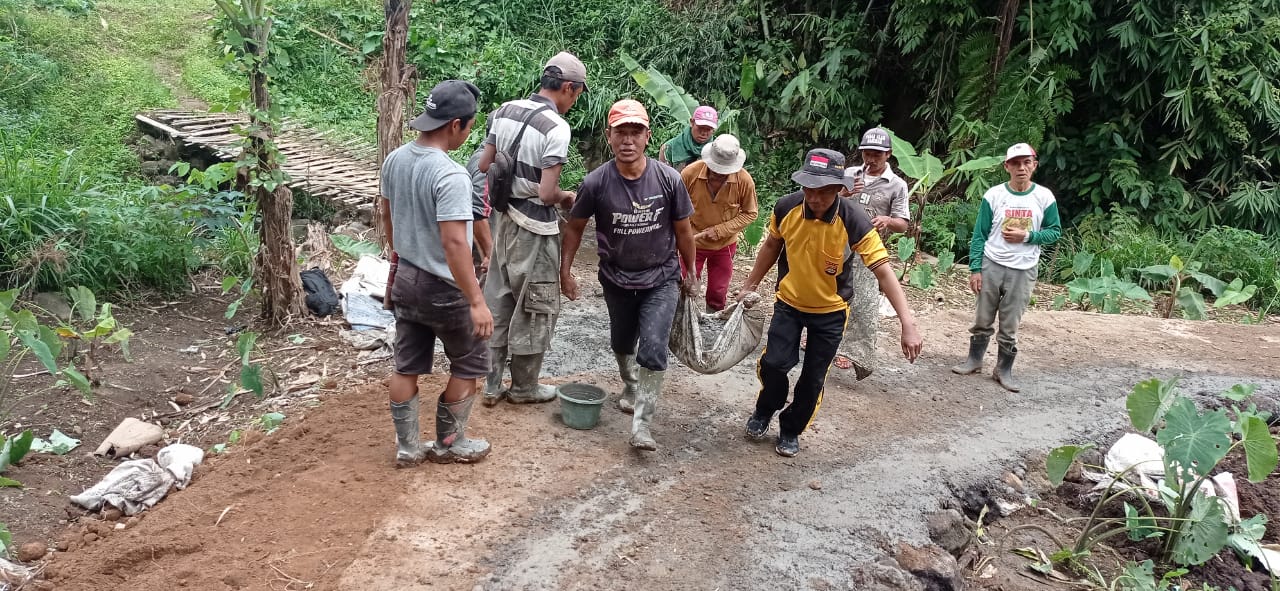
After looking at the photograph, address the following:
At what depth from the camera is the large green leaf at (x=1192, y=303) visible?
8453 mm

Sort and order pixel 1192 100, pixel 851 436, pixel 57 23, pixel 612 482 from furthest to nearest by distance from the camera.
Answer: pixel 57 23, pixel 1192 100, pixel 851 436, pixel 612 482

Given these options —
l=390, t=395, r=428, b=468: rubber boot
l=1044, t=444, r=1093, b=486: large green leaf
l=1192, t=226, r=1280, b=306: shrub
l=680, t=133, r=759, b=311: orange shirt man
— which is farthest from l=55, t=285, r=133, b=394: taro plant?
l=1192, t=226, r=1280, b=306: shrub

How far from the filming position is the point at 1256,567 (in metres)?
4.70

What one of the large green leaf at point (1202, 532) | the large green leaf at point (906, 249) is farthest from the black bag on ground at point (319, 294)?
the large green leaf at point (1202, 532)

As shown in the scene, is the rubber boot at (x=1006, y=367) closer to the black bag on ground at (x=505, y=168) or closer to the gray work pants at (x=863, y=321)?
the gray work pants at (x=863, y=321)

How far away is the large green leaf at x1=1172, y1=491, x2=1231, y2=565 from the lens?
4391 millimetres

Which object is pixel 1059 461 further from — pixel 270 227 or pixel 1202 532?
pixel 270 227

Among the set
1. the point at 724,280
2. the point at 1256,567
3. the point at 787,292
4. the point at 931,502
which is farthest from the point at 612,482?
the point at 1256,567

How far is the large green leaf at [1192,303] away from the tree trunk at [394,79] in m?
7.41

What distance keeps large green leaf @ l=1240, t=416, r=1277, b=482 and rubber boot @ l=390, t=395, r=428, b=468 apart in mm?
3892

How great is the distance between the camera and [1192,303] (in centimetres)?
848

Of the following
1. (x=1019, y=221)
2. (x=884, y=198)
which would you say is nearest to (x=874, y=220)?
(x=884, y=198)

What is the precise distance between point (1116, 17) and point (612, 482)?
9400 millimetres

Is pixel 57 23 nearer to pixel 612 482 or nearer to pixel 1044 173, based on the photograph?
pixel 612 482
